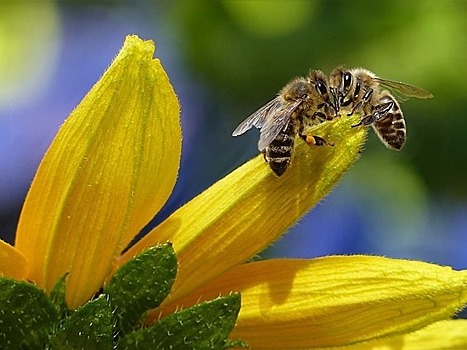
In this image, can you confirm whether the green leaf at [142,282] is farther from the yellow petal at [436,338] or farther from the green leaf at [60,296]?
the yellow petal at [436,338]

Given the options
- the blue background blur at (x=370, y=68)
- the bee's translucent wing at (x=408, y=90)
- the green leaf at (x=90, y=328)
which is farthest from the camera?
the blue background blur at (x=370, y=68)

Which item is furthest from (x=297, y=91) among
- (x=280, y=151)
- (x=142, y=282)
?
(x=142, y=282)

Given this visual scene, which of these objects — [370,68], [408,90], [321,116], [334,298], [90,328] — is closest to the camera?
[90,328]

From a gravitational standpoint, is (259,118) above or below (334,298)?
above

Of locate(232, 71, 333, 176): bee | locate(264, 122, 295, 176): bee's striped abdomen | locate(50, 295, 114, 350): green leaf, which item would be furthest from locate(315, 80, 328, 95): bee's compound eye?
locate(50, 295, 114, 350): green leaf

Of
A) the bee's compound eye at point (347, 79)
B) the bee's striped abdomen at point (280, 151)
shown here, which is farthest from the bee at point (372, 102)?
the bee's striped abdomen at point (280, 151)

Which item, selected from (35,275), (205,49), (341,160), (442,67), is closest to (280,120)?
(341,160)

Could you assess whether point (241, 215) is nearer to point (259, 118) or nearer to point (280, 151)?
point (280, 151)

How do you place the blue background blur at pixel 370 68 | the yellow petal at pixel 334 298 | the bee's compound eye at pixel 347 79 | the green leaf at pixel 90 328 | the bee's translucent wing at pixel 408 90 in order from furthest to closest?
the blue background blur at pixel 370 68
the bee's translucent wing at pixel 408 90
the bee's compound eye at pixel 347 79
the yellow petal at pixel 334 298
the green leaf at pixel 90 328
